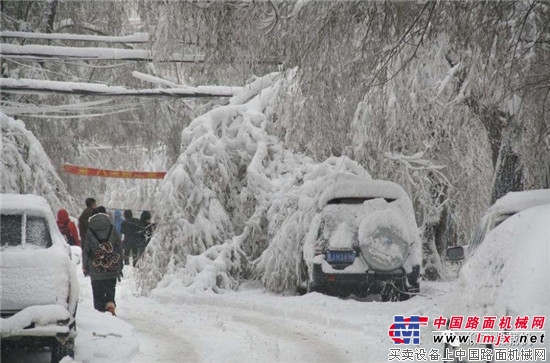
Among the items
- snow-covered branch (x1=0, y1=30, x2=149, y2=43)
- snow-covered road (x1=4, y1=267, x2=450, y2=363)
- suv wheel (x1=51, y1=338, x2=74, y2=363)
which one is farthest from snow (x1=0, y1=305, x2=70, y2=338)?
snow-covered branch (x1=0, y1=30, x2=149, y2=43)

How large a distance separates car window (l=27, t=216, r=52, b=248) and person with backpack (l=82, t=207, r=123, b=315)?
10.7 ft

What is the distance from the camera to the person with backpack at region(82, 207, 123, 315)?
45.6 feet

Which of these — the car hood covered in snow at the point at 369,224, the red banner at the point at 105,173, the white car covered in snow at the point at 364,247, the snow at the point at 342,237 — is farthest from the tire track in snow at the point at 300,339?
the red banner at the point at 105,173

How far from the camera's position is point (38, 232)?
10.6 meters

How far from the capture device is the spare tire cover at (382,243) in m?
15.4

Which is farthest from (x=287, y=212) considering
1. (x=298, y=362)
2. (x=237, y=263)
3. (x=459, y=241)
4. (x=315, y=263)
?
(x=298, y=362)

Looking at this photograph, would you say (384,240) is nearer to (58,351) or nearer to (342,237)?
(342,237)

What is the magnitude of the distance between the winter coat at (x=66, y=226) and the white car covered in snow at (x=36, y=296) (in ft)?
30.9

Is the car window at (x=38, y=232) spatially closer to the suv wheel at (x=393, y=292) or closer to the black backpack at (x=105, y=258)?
the black backpack at (x=105, y=258)

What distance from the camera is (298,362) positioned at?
1041 centimetres

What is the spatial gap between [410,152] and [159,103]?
340 inches

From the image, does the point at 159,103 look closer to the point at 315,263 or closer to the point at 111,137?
the point at 111,137

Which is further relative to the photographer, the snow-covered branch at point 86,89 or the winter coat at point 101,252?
the snow-covered branch at point 86,89

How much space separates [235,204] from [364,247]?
4889mm
